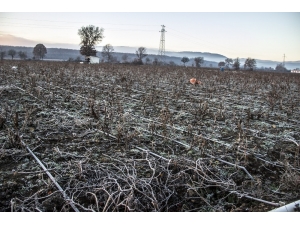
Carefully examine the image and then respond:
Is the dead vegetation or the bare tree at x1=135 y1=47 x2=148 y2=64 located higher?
the bare tree at x1=135 y1=47 x2=148 y2=64

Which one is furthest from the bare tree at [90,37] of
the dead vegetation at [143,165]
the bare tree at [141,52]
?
the dead vegetation at [143,165]

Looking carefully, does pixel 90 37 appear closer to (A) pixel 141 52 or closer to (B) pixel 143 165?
(A) pixel 141 52

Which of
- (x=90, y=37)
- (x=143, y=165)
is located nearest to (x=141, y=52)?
(x=90, y=37)

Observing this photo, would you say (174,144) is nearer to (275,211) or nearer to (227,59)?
(275,211)

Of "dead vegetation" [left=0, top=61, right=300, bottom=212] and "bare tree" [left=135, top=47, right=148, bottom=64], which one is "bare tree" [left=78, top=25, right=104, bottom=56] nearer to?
"bare tree" [left=135, top=47, right=148, bottom=64]

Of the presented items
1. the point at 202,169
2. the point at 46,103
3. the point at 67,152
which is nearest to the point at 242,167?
the point at 202,169

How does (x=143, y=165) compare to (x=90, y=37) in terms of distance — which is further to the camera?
(x=90, y=37)

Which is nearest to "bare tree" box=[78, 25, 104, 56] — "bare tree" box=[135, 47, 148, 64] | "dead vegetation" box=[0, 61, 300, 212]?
"bare tree" box=[135, 47, 148, 64]

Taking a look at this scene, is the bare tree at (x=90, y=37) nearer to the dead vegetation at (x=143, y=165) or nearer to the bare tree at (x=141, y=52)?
the bare tree at (x=141, y=52)

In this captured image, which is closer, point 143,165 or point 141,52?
point 143,165

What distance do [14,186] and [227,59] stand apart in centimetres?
12913

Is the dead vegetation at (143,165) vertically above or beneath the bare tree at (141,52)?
beneath

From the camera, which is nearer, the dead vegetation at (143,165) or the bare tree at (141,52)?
the dead vegetation at (143,165)

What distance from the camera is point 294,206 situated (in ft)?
8.23
